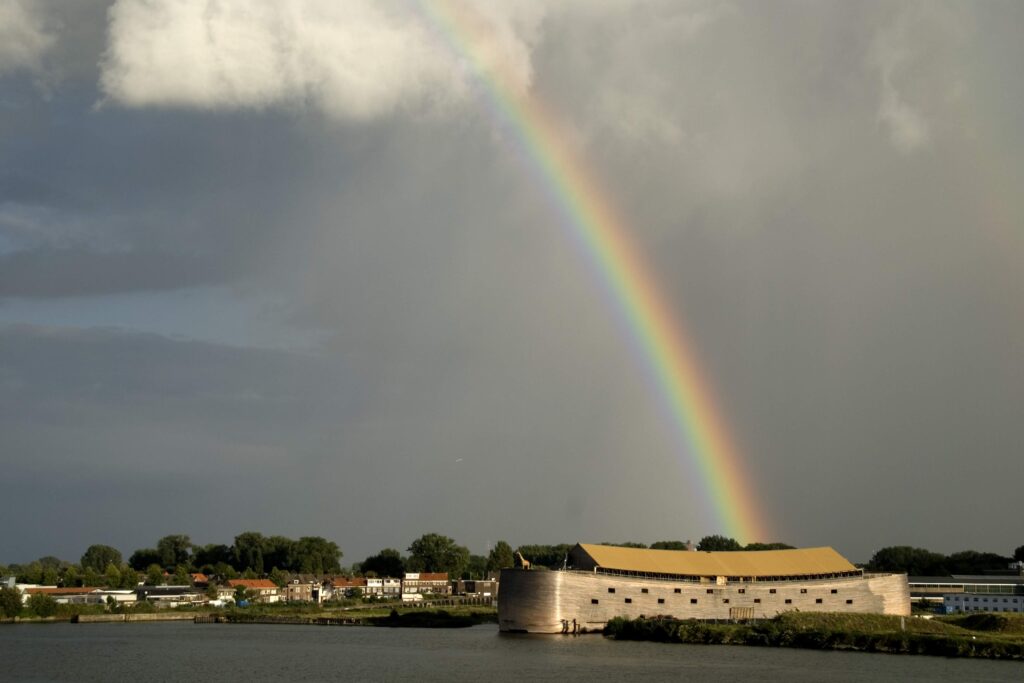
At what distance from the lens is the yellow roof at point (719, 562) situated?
71938mm

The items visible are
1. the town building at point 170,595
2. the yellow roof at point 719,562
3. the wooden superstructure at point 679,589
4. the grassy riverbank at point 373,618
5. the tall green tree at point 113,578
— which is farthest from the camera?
the tall green tree at point 113,578

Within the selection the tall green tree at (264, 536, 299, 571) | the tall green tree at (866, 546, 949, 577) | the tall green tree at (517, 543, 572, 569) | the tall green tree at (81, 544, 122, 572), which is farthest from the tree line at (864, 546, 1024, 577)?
the tall green tree at (81, 544, 122, 572)

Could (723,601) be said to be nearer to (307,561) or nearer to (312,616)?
(312,616)

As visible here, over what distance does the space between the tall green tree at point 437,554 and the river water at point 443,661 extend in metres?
87.7

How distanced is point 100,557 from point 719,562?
142 meters

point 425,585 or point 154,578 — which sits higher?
point 154,578

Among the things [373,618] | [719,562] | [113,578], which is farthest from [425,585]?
[719,562]

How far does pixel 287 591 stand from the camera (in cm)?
13750

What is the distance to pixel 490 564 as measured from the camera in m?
140

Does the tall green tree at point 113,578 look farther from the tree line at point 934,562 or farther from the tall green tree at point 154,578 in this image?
the tree line at point 934,562

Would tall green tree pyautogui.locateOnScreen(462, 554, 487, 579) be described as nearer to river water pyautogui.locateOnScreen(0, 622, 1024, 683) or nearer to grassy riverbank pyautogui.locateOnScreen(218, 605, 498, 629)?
grassy riverbank pyautogui.locateOnScreen(218, 605, 498, 629)

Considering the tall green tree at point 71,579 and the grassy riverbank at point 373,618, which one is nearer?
the grassy riverbank at point 373,618

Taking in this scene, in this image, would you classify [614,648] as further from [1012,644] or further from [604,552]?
[1012,644]

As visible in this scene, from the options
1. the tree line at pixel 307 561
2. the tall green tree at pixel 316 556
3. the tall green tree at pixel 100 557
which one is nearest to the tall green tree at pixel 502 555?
the tree line at pixel 307 561
